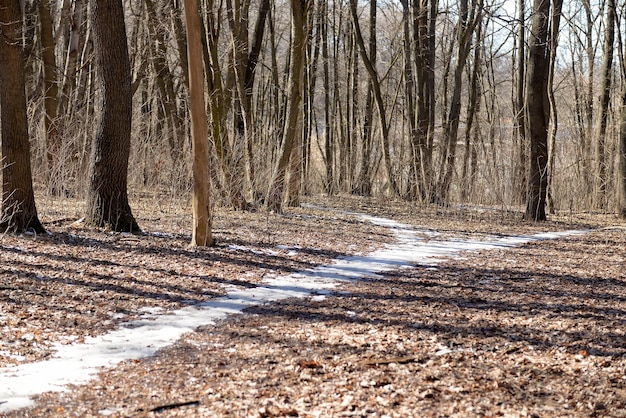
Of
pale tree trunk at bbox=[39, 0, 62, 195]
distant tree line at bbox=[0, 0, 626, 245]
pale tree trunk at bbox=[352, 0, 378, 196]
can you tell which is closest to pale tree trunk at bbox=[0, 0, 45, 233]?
distant tree line at bbox=[0, 0, 626, 245]

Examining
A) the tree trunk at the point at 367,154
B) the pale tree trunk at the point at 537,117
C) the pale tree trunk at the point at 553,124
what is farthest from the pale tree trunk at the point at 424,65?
the pale tree trunk at the point at 537,117

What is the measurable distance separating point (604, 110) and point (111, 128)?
50.4 ft

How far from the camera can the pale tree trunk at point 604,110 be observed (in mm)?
19781

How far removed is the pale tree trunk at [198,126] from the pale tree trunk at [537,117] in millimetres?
8675

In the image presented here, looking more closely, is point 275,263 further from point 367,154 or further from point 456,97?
point 367,154

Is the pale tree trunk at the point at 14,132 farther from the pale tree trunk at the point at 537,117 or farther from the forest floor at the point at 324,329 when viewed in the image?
the pale tree trunk at the point at 537,117

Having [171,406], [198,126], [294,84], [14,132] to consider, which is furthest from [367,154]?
[171,406]

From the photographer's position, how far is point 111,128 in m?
10.5

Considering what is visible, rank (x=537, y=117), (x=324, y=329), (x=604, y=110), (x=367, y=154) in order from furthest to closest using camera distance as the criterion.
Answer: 1. (x=367, y=154)
2. (x=604, y=110)
3. (x=537, y=117)
4. (x=324, y=329)

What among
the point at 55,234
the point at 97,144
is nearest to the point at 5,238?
the point at 55,234

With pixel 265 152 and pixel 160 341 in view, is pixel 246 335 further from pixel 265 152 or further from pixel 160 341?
pixel 265 152

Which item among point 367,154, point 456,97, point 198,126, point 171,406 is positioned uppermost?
point 456,97

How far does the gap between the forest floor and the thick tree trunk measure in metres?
0.45

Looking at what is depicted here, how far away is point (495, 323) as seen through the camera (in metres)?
6.09
